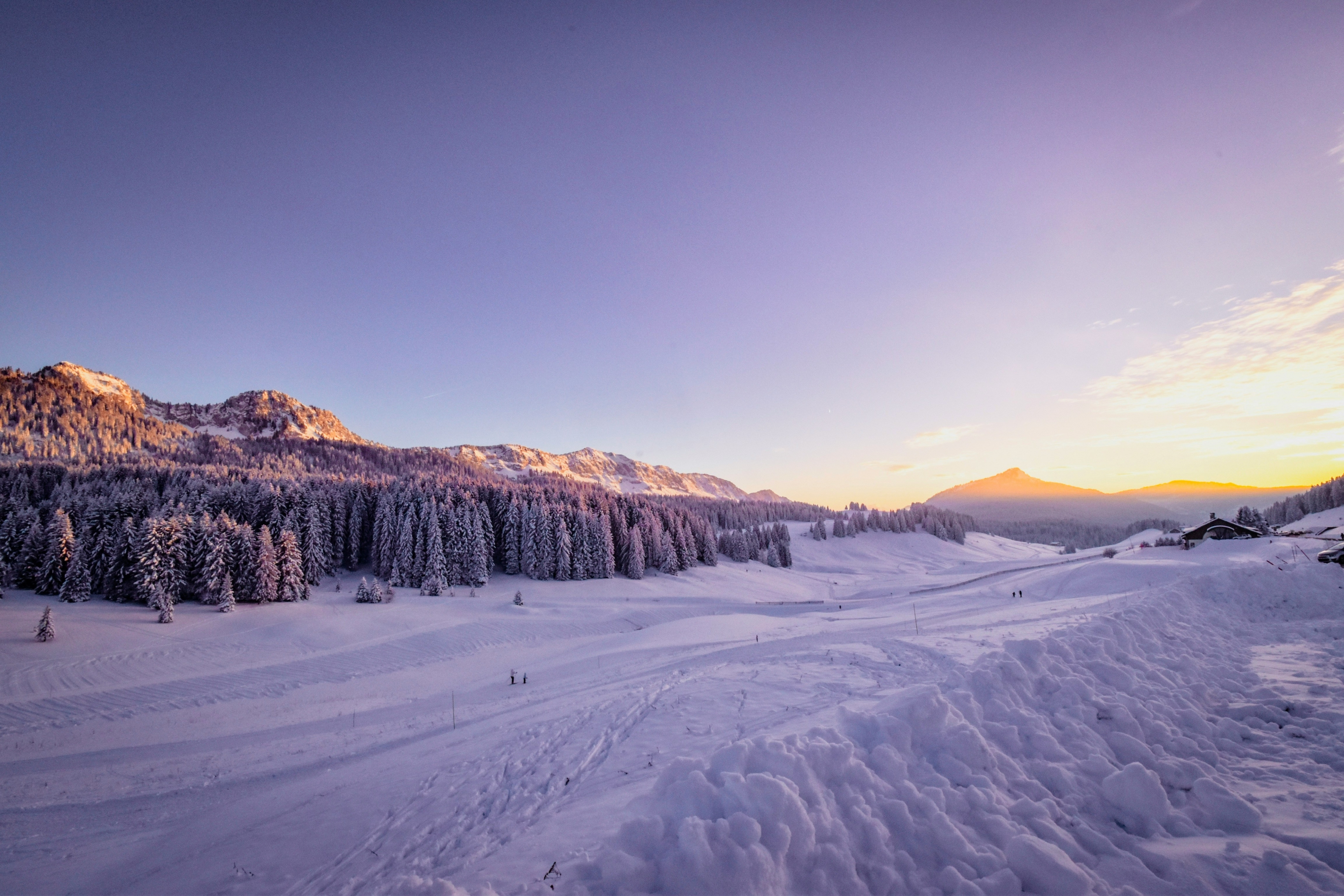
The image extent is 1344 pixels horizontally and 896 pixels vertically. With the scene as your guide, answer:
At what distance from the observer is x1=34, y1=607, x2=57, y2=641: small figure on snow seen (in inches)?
1053

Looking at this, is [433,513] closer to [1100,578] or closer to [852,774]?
[852,774]

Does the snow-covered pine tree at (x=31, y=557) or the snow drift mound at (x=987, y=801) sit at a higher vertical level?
the snow-covered pine tree at (x=31, y=557)

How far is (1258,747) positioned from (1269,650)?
23.2 ft

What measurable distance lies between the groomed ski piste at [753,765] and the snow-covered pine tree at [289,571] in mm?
15573

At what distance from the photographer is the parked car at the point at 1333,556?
17.8 m

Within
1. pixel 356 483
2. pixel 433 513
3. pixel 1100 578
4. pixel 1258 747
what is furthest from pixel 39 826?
pixel 356 483

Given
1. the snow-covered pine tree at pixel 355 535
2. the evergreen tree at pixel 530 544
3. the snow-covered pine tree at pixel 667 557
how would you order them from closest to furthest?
the evergreen tree at pixel 530 544
the snow-covered pine tree at pixel 355 535
the snow-covered pine tree at pixel 667 557

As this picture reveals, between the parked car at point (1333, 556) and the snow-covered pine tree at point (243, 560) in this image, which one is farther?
the snow-covered pine tree at point (243, 560)

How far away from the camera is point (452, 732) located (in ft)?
45.1

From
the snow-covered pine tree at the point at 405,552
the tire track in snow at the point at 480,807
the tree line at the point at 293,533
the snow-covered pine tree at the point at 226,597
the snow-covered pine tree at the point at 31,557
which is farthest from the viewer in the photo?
the snow-covered pine tree at the point at 405,552

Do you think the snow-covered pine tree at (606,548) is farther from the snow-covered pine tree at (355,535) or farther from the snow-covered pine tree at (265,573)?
the snow-covered pine tree at (265,573)

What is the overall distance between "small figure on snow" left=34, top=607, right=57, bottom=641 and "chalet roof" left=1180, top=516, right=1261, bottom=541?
84602mm

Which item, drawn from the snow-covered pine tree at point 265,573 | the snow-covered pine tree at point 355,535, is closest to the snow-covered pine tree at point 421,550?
the snow-covered pine tree at point 355,535

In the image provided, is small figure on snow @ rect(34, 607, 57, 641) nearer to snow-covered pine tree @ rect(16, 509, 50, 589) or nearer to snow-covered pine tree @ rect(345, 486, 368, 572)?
snow-covered pine tree @ rect(16, 509, 50, 589)
